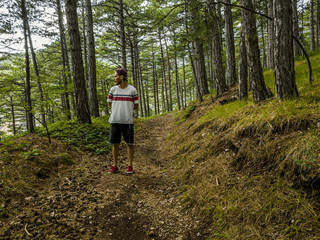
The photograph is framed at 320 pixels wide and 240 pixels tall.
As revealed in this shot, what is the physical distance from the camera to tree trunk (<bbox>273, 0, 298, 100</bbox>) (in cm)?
334

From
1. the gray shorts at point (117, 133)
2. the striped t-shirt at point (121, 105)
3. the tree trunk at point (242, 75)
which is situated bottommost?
the gray shorts at point (117, 133)

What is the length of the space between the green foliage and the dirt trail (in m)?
1.36

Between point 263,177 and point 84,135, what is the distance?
5.37m

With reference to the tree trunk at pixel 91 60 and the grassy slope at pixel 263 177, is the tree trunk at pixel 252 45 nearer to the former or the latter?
the grassy slope at pixel 263 177

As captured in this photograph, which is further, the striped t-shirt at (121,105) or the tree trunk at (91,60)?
the tree trunk at (91,60)

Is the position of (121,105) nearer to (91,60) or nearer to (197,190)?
(197,190)

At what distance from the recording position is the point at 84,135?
5.85m

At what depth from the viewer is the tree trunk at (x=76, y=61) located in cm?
642

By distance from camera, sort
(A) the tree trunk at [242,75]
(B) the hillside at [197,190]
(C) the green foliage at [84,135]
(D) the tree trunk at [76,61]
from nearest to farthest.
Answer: (B) the hillside at [197,190], (C) the green foliage at [84,135], (A) the tree trunk at [242,75], (D) the tree trunk at [76,61]

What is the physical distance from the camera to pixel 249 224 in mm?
1846

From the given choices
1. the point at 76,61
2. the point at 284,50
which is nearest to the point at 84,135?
the point at 76,61

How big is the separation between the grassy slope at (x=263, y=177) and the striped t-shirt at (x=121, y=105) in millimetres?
1740

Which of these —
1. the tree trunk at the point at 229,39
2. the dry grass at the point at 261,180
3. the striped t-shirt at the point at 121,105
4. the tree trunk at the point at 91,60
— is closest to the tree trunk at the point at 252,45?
the dry grass at the point at 261,180

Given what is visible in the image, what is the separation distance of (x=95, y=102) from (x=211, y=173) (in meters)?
8.04
